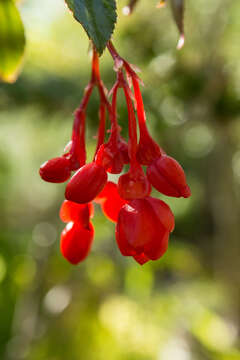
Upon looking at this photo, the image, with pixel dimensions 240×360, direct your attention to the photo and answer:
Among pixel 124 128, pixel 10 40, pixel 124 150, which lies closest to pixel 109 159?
pixel 124 150

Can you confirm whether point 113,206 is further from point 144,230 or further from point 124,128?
point 124,128

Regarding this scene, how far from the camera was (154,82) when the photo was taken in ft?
5.16

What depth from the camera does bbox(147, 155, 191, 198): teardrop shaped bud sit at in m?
0.37

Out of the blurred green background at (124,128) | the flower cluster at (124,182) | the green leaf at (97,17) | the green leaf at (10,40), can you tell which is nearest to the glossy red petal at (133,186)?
the flower cluster at (124,182)

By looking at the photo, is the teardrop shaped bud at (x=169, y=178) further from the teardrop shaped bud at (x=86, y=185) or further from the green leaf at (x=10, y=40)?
the green leaf at (x=10, y=40)

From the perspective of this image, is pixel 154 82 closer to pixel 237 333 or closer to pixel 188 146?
pixel 188 146

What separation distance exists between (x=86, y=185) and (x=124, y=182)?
38 mm

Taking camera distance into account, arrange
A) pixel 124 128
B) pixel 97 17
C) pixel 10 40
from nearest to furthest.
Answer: pixel 97 17 → pixel 10 40 → pixel 124 128

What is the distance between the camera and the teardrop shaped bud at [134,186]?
0.38 m

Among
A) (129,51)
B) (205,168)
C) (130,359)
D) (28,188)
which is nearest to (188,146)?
(129,51)

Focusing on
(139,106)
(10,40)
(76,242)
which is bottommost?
(76,242)

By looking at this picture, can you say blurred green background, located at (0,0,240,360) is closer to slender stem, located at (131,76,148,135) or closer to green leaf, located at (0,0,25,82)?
green leaf, located at (0,0,25,82)

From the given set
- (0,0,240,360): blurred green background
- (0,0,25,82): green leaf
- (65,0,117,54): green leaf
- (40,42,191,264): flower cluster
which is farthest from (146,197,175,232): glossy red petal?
(0,0,240,360): blurred green background

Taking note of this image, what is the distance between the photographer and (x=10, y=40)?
51 cm
